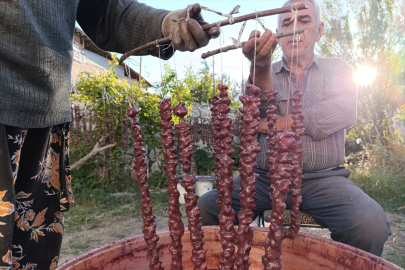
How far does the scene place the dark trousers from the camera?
1743 millimetres

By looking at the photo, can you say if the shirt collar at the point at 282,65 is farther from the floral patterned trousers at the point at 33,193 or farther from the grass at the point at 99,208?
the grass at the point at 99,208

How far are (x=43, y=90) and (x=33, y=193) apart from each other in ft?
1.79

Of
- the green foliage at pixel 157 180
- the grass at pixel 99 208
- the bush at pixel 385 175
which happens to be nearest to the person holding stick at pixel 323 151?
the grass at pixel 99 208

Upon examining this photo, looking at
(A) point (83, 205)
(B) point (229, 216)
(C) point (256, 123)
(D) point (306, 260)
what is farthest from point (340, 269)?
(A) point (83, 205)

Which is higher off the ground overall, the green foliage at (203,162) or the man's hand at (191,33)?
the man's hand at (191,33)

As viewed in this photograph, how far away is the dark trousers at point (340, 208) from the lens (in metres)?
1.74

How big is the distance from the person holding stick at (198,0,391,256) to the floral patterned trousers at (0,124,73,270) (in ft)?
3.36

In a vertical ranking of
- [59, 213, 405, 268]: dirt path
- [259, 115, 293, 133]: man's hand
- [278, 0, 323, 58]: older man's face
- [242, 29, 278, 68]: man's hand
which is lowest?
[59, 213, 405, 268]: dirt path

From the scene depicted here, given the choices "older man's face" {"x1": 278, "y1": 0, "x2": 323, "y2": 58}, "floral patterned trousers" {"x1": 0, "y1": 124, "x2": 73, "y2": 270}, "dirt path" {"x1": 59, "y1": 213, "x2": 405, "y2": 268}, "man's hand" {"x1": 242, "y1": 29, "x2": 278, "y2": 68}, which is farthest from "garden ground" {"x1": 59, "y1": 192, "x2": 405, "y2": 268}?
"man's hand" {"x1": 242, "y1": 29, "x2": 278, "y2": 68}

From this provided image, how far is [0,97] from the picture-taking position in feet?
3.74

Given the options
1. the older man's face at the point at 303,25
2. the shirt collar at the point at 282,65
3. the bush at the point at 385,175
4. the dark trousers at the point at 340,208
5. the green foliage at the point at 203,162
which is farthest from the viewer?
the green foliage at the point at 203,162

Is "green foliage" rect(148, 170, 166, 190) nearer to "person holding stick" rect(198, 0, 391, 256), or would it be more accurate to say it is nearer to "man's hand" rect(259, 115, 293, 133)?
"person holding stick" rect(198, 0, 391, 256)

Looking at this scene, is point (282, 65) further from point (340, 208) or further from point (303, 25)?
point (340, 208)

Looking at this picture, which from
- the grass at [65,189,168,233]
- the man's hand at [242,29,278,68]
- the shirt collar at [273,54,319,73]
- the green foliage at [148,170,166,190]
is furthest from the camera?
the green foliage at [148,170,166,190]
